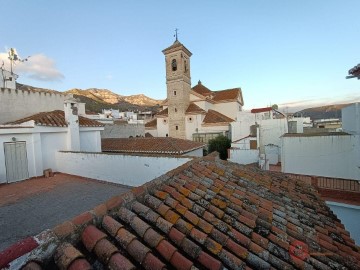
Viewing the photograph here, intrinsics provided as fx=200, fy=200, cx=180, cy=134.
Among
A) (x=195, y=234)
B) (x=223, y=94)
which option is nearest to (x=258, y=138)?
(x=223, y=94)

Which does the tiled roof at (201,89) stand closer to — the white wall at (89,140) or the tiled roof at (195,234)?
the white wall at (89,140)

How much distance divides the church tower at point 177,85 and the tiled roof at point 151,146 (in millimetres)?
15842

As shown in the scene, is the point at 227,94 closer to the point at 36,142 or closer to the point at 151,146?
the point at 151,146

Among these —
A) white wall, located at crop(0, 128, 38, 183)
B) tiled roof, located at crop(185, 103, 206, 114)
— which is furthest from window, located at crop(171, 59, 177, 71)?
white wall, located at crop(0, 128, 38, 183)

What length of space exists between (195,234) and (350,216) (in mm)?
9747

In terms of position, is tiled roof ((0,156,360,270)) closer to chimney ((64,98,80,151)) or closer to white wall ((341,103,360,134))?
white wall ((341,103,360,134))

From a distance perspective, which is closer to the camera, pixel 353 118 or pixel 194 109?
pixel 353 118

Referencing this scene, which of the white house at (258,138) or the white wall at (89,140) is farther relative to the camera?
the white house at (258,138)

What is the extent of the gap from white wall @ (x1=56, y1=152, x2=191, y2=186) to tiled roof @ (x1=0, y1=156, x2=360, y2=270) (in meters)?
3.28

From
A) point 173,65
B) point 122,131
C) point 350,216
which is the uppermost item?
point 173,65

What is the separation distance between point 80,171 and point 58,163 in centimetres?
160

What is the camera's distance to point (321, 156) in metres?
12.1

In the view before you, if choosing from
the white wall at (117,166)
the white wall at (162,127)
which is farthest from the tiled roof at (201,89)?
the white wall at (117,166)

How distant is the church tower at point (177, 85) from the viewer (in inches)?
1193
